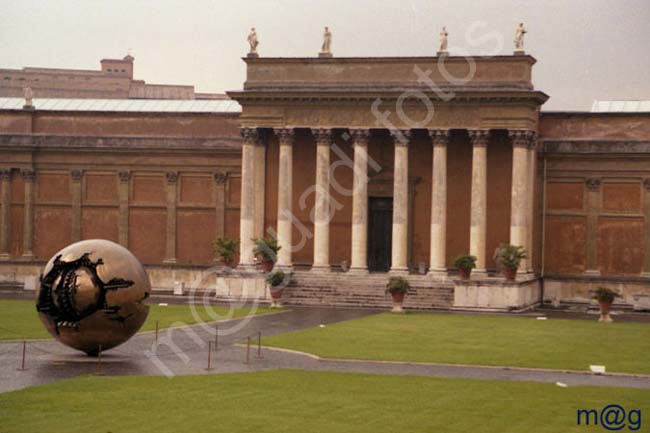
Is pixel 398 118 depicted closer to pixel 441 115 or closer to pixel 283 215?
pixel 441 115

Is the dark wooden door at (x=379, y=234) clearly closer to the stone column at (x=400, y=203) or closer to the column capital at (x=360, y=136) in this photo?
the stone column at (x=400, y=203)

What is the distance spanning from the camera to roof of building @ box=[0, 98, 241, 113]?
253 feet

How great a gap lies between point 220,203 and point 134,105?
477 inches

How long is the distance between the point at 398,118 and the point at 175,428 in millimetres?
40050

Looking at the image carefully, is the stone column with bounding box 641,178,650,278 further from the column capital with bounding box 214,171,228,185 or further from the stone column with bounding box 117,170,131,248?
the stone column with bounding box 117,170,131,248

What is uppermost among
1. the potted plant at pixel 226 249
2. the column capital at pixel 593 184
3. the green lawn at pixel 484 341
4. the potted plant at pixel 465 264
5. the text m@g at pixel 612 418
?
the column capital at pixel 593 184

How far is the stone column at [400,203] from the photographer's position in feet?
206

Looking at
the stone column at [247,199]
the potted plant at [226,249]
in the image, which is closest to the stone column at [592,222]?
the stone column at [247,199]

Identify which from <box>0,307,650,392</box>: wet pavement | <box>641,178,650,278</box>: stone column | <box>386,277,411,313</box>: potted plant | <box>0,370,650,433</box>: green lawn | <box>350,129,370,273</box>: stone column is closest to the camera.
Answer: <box>0,370,650,433</box>: green lawn

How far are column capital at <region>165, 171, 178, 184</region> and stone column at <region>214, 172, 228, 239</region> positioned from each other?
86.2 inches

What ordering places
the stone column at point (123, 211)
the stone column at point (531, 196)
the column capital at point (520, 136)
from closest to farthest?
the column capital at point (520, 136), the stone column at point (531, 196), the stone column at point (123, 211)

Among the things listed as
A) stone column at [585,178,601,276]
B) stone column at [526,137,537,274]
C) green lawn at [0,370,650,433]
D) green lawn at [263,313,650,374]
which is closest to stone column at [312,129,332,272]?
stone column at [526,137,537,274]

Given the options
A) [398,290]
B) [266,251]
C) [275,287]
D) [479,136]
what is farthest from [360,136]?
[398,290]

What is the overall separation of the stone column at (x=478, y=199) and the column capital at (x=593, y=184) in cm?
646
